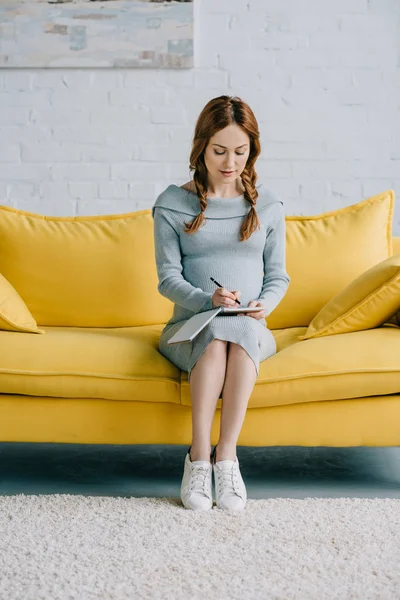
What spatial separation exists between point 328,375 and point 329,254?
668 mm

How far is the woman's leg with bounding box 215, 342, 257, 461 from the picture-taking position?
207 centimetres

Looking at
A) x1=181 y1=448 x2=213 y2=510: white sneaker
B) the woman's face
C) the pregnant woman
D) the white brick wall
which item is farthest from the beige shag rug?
the white brick wall

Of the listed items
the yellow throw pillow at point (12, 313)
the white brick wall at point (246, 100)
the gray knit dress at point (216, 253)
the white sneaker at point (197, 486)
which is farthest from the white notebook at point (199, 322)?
the white brick wall at point (246, 100)

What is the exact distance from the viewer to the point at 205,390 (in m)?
2.08

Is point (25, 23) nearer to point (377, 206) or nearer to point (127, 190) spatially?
point (127, 190)

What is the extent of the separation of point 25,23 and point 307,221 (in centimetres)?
153

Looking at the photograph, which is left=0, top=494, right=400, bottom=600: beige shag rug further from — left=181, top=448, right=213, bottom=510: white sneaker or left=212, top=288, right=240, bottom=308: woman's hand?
left=212, top=288, right=240, bottom=308: woman's hand

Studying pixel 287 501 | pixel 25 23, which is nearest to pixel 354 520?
pixel 287 501

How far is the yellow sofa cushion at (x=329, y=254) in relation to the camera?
267 cm

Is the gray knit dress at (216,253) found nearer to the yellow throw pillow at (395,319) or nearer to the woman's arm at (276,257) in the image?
the woman's arm at (276,257)

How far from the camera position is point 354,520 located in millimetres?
1977

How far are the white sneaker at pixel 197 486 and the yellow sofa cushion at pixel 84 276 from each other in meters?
0.77

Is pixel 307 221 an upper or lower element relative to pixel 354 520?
upper

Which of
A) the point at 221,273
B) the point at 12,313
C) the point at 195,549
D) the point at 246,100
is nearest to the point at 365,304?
Answer: the point at 221,273
